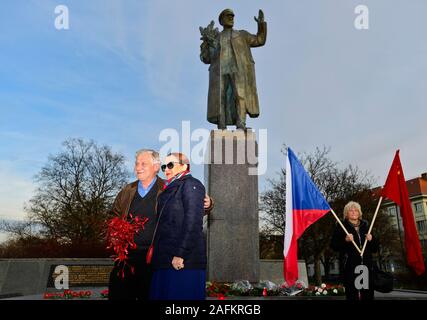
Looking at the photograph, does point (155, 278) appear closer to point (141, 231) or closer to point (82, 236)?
point (141, 231)

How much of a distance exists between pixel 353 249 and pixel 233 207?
3.74m

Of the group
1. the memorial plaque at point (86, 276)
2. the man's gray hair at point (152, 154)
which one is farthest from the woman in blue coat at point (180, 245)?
the memorial plaque at point (86, 276)

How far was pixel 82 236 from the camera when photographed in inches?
1161

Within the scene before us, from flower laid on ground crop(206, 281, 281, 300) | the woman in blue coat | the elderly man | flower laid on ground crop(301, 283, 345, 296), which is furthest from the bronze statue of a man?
the woman in blue coat

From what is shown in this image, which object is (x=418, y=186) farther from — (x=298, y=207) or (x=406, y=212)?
(x=298, y=207)

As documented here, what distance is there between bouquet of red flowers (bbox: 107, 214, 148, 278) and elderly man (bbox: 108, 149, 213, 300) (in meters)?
0.06

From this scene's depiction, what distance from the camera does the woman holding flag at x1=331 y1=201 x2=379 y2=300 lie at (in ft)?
14.0

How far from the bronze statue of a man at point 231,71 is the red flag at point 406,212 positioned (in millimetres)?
4306

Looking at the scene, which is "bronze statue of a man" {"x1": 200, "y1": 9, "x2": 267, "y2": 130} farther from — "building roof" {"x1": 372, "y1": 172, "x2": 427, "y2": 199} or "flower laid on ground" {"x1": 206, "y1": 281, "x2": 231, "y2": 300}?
"building roof" {"x1": 372, "y1": 172, "x2": 427, "y2": 199}

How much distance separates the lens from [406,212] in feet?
16.2

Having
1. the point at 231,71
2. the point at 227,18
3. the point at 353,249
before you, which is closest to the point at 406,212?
the point at 353,249
